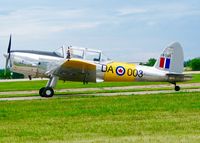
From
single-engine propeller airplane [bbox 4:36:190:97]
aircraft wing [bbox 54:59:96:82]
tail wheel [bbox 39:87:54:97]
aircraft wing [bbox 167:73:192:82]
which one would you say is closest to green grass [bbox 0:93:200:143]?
tail wheel [bbox 39:87:54:97]

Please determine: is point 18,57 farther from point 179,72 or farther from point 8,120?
point 8,120

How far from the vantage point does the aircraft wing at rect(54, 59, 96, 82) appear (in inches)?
940

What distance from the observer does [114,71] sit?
25.5 m

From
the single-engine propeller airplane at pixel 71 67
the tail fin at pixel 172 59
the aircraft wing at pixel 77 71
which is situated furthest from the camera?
the tail fin at pixel 172 59

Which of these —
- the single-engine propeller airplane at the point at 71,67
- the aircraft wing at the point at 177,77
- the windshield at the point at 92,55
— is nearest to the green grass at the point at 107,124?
the single-engine propeller airplane at the point at 71,67

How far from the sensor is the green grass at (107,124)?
9.39m

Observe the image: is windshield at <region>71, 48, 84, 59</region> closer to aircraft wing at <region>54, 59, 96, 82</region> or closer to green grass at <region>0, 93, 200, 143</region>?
aircraft wing at <region>54, 59, 96, 82</region>

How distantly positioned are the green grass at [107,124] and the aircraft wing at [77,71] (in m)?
8.01

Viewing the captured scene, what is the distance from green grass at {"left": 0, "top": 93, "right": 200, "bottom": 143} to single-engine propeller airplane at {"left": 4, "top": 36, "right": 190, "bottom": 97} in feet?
27.6

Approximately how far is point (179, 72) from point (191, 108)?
42.4 ft

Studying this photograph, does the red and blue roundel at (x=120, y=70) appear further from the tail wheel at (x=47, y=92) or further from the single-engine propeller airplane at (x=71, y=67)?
the tail wheel at (x=47, y=92)

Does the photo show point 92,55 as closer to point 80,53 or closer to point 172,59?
point 80,53

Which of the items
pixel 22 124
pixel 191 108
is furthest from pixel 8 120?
pixel 191 108

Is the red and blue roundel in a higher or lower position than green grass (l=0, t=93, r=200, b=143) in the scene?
higher
